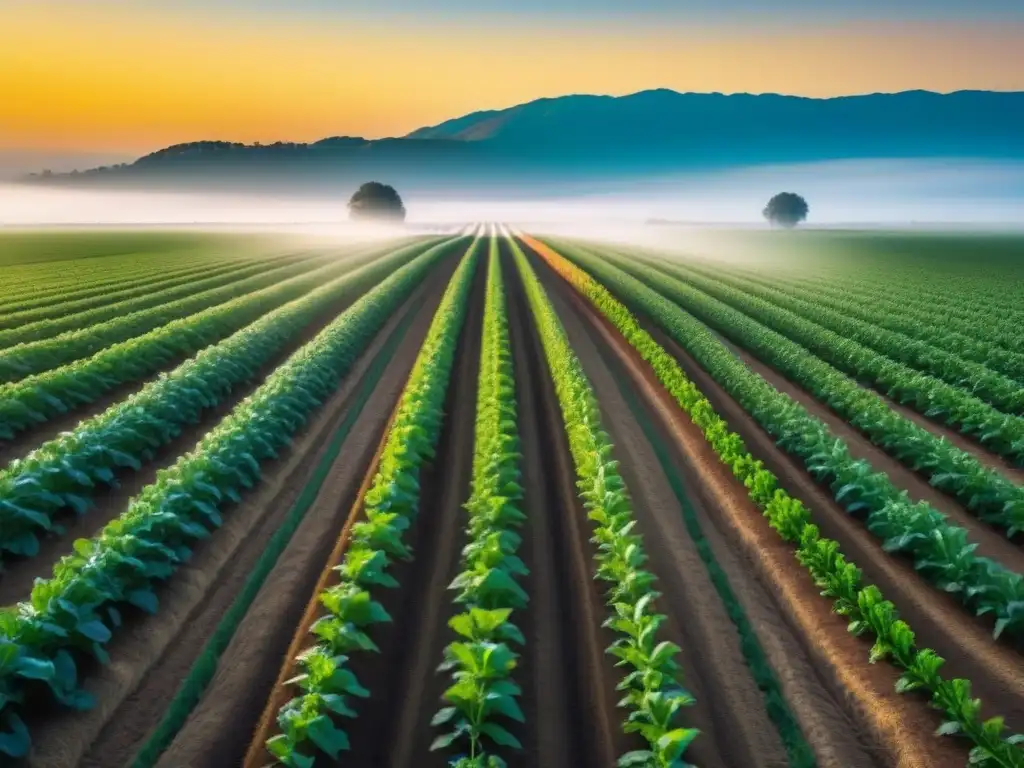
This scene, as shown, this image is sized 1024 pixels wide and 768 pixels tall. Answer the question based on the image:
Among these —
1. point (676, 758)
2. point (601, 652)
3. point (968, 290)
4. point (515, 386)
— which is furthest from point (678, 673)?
point (968, 290)

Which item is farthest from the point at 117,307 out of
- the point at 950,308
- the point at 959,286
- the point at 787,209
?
the point at 787,209

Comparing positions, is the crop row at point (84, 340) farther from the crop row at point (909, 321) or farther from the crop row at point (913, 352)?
the crop row at point (909, 321)

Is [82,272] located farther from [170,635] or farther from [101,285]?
[170,635]

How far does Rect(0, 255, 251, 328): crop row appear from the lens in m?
29.8

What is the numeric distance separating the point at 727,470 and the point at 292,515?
22.2ft

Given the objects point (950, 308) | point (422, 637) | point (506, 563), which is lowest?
point (422, 637)

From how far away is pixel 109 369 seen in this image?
55.1 ft

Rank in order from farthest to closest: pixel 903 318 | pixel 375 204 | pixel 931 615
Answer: pixel 375 204
pixel 903 318
pixel 931 615

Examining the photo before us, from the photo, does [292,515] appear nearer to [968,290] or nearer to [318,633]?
[318,633]

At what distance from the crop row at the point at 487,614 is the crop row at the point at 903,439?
6.44 meters

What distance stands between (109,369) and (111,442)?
5.97 meters

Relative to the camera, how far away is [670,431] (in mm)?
14562

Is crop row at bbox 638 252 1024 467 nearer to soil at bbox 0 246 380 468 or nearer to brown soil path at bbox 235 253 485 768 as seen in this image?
brown soil path at bbox 235 253 485 768

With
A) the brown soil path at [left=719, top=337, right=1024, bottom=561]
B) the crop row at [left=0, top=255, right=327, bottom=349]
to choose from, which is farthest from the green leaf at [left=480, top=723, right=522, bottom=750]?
the crop row at [left=0, top=255, right=327, bottom=349]
